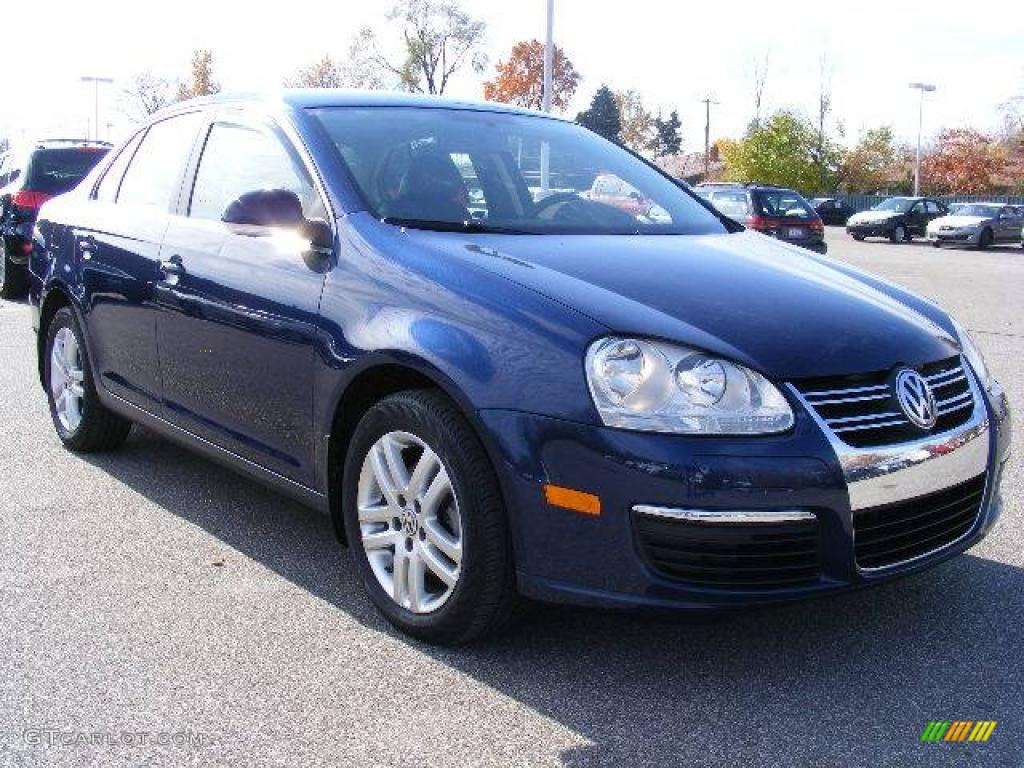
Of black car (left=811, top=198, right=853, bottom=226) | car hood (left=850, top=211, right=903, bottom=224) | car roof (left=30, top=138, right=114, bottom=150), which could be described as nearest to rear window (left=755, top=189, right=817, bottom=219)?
car roof (left=30, top=138, right=114, bottom=150)

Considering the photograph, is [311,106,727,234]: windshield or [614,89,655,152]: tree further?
[614,89,655,152]: tree

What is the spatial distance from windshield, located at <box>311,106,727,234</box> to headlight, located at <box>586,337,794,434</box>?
36.9 inches

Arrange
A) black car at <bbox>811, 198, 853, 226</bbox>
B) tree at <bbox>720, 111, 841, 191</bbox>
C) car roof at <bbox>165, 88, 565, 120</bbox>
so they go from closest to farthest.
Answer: car roof at <bbox>165, 88, 565, 120</bbox>, black car at <bbox>811, 198, 853, 226</bbox>, tree at <bbox>720, 111, 841, 191</bbox>

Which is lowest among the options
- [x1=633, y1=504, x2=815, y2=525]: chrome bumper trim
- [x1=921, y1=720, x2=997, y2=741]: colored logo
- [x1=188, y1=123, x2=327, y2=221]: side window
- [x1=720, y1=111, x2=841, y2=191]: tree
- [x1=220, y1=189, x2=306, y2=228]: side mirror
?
[x1=921, y1=720, x2=997, y2=741]: colored logo

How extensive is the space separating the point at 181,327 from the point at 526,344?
5.81 feet

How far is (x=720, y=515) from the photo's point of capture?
111 inches

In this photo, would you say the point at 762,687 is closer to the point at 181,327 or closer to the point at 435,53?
the point at 181,327

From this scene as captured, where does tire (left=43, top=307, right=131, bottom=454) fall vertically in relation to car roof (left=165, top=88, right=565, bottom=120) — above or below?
below

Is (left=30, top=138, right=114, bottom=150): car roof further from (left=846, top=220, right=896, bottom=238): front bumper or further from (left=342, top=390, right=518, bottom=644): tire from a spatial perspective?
(left=846, top=220, right=896, bottom=238): front bumper

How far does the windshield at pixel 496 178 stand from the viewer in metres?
3.80

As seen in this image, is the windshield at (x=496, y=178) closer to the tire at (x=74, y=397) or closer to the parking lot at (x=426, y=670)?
the parking lot at (x=426, y=670)

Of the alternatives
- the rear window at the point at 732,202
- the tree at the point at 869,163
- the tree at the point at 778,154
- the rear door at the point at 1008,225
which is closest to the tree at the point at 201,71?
the tree at the point at 778,154

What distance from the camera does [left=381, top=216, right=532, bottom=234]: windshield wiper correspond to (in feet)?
11.9

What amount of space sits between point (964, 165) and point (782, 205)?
57700 millimetres
